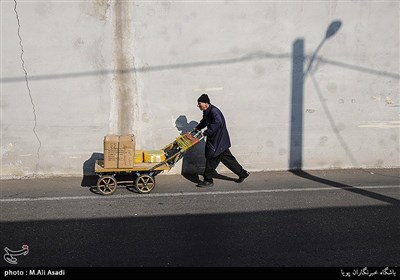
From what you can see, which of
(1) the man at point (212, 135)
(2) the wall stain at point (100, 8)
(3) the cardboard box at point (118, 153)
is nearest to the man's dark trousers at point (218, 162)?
(1) the man at point (212, 135)

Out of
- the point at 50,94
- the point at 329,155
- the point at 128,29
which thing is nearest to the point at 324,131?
the point at 329,155

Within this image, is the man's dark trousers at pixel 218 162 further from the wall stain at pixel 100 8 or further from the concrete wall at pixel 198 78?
the wall stain at pixel 100 8

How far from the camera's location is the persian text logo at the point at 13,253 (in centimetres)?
518

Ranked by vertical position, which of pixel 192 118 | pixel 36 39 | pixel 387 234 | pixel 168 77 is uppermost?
pixel 36 39

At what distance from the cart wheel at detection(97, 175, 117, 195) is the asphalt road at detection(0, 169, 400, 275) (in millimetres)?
127

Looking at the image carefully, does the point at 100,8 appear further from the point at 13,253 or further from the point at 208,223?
the point at 13,253

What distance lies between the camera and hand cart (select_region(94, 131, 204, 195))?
7645 mm

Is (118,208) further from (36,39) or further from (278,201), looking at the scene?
(36,39)

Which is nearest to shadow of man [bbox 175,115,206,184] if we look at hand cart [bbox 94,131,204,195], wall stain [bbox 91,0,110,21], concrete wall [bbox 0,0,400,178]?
concrete wall [bbox 0,0,400,178]

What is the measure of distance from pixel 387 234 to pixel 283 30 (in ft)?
15.0

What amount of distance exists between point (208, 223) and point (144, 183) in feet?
5.83

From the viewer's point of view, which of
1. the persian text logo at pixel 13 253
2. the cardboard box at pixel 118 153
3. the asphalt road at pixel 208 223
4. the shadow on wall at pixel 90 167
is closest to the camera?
the persian text logo at pixel 13 253

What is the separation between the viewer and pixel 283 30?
29.5 feet

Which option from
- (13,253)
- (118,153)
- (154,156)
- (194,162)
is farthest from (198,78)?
(13,253)
